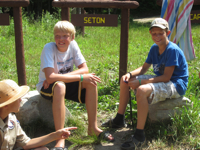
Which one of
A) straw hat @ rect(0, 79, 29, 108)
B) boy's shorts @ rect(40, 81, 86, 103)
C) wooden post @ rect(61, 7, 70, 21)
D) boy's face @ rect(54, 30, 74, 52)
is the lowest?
boy's shorts @ rect(40, 81, 86, 103)

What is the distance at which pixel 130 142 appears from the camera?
2699mm

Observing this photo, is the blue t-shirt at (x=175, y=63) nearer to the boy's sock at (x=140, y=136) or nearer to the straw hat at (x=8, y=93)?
the boy's sock at (x=140, y=136)

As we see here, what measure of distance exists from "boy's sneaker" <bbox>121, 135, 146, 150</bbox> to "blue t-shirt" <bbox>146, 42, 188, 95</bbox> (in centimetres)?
79

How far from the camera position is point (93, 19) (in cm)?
395

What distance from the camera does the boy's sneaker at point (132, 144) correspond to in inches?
104

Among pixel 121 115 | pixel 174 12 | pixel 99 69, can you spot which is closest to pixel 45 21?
pixel 99 69

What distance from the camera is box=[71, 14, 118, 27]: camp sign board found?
389 centimetres

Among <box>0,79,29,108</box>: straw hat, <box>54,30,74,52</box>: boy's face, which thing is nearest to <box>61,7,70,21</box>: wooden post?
<box>54,30,74,52</box>: boy's face

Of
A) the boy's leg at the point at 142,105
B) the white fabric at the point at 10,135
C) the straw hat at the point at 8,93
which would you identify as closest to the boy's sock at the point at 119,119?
the boy's leg at the point at 142,105

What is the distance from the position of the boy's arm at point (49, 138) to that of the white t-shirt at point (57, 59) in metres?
0.83

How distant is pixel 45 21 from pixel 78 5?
17.6 ft

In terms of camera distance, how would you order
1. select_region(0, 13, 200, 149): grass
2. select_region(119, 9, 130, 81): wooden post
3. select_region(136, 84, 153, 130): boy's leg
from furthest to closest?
select_region(119, 9, 130, 81): wooden post, select_region(0, 13, 200, 149): grass, select_region(136, 84, 153, 130): boy's leg

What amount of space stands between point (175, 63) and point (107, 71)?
2476 mm

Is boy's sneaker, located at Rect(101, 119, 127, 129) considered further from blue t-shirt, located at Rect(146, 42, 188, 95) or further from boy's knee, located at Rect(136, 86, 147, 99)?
blue t-shirt, located at Rect(146, 42, 188, 95)
